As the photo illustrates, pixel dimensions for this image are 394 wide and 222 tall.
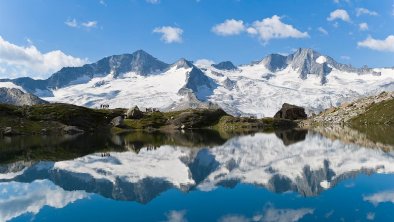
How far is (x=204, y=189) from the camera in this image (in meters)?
50.3

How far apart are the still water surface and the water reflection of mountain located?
0.12 m

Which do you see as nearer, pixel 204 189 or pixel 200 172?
pixel 204 189

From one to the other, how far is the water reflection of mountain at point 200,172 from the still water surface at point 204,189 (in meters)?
0.12

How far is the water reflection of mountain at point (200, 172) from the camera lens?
169 ft

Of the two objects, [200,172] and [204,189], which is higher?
[200,172]

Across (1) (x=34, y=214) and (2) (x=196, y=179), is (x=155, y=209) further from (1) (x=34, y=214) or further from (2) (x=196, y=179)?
(2) (x=196, y=179)

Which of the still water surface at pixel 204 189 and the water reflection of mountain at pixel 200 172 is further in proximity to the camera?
the water reflection of mountain at pixel 200 172

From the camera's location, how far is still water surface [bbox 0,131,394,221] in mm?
38156

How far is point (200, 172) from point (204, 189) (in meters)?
14.2

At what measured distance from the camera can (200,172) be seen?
64.5 m

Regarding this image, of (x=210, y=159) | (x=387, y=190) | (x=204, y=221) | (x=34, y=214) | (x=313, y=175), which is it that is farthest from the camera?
(x=210, y=159)

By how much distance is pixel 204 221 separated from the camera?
3553cm

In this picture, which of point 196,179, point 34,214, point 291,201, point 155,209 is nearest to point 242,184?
point 196,179

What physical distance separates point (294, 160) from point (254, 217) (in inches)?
1665
